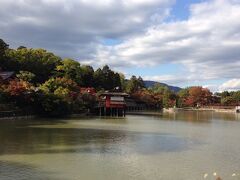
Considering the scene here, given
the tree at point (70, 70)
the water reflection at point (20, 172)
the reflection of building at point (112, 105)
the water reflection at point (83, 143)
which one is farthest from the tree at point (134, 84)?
the water reflection at point (20, 172)

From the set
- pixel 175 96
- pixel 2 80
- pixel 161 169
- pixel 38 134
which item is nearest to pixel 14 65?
pixel 2 80

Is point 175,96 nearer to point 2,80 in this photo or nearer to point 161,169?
point 2,80

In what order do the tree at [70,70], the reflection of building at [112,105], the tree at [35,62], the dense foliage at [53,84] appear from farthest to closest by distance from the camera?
the tree at [70,70] → the tree at [35,62] → the reflection of building at [112,105] → the dense foliage at [53,84]

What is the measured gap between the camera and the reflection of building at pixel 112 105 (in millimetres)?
65812

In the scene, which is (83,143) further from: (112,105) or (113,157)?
(112,105)

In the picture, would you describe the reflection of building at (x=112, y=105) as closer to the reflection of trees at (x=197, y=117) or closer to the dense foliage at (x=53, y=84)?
the dense foliage at (x=53, y=84)

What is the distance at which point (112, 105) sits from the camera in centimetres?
6581

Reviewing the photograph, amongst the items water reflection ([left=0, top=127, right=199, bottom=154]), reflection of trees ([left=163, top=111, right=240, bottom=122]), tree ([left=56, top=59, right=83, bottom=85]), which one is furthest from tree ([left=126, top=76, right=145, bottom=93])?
water reflection ([left=0, top=127, right=199, bottom=154])

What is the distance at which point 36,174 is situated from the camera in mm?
15914

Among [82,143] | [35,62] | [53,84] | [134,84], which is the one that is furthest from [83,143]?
[134,84]

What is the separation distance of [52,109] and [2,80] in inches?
290

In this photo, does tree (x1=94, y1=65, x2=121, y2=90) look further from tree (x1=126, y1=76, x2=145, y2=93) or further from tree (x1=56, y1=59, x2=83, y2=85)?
tree (x1=126, y1=76, x2=145, y2=93)

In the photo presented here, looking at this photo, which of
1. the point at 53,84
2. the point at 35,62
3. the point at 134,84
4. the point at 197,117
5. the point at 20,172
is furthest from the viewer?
the point at 134,84

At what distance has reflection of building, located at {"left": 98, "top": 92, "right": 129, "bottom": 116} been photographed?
65.8 m
